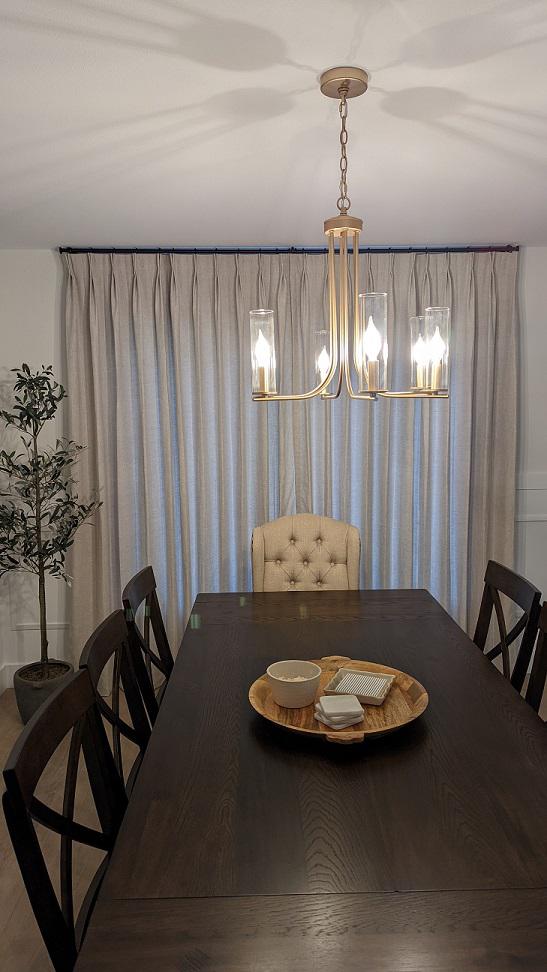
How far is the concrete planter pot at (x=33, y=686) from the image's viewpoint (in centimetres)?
349

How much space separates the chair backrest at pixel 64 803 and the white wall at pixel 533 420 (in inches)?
118

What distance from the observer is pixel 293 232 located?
355 cm

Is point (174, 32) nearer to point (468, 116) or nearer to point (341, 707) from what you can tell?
point (468, 116)

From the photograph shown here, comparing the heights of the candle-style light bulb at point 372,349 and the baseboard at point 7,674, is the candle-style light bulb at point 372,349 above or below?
above

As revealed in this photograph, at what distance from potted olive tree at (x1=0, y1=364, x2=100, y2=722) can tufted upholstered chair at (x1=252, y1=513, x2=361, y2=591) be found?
1.00 metres

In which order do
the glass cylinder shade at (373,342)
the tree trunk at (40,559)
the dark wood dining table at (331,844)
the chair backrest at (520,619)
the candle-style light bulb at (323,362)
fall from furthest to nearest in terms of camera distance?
the tree trunk at (40,559), the chair backrest at (520,619), the candle-style light bulb at (323,362), the glass cylinder shade at (373,342), the dark wood dining table at (331,844)

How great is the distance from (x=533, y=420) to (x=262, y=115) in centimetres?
261

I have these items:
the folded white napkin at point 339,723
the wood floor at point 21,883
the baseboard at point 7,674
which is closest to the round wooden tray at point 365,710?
the folded white napkin at point 339,723

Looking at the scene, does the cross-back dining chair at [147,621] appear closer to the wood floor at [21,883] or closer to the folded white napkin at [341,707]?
the wood floor at [21,883]

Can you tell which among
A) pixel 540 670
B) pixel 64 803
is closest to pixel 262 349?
pixel 64 803

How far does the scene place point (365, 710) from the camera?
193cm

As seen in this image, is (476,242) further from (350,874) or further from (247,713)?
(350,874)

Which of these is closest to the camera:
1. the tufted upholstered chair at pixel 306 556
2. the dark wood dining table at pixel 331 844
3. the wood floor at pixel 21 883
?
the dark wood dining table at pixel 331 844

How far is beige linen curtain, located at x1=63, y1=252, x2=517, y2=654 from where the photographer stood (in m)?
3.91
